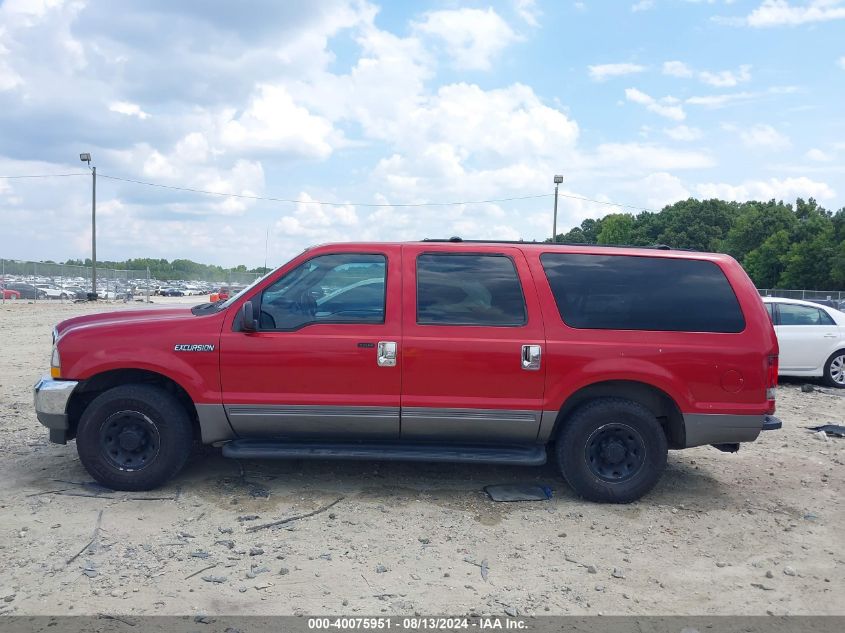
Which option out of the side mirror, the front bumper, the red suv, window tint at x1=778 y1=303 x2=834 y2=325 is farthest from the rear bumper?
window tint at x1=778 y1=303 x2=834 y2=325

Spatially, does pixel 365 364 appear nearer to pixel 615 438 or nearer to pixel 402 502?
pixel 402 502

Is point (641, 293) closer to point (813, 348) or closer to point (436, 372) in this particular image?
point (436, 372)

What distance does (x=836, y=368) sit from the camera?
A: 1084 cm

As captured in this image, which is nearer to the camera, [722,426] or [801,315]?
[722,426]

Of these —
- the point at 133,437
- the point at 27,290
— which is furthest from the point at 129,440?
the point at 27,290

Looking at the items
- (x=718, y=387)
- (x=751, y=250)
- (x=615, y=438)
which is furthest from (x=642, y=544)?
(x=751, y=250)

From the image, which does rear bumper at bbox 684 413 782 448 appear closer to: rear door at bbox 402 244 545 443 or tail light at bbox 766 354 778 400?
tail light at bbox 766 354 778 400

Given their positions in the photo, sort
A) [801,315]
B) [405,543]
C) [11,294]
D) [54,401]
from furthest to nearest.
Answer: [11,294] → [801,315] → [54,401] → [405,543]

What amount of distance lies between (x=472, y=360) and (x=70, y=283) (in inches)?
1744

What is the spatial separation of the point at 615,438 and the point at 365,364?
6.55ft

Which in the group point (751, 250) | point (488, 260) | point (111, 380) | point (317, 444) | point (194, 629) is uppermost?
point (751, 250)

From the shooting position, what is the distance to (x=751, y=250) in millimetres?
70500

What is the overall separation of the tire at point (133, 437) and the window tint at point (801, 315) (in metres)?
9.64

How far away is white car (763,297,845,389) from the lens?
10.8 meters
